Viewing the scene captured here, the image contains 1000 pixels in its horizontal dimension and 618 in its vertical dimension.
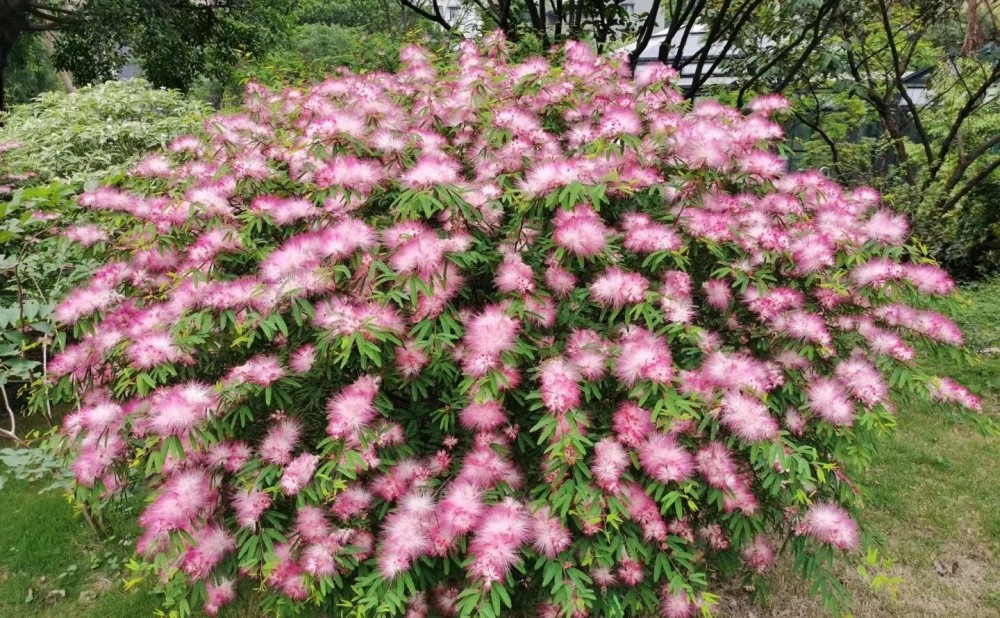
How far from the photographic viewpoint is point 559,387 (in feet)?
6.10

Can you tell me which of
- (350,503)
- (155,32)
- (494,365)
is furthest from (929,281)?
(155,32)

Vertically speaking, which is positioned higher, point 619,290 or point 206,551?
point 619,290

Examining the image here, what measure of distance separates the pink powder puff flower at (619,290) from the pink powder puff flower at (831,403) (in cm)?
70

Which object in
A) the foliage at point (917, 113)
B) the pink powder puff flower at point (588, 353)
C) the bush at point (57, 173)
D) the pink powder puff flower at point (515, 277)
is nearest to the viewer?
the pink powder puff flower at point (588, 353)

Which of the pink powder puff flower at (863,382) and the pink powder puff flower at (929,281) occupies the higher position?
the pink powder puff flower at (929,281)

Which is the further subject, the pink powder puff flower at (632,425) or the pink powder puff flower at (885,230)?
the pink powder puff flower at (885,230)

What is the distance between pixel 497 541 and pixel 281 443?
0.80 meters

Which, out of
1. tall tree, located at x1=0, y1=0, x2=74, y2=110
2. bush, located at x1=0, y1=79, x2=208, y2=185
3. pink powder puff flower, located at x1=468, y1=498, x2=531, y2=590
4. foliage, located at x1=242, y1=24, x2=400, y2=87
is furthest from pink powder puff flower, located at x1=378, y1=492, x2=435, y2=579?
tall tree, located at x1=0, y1=0, x2=74, y2=110

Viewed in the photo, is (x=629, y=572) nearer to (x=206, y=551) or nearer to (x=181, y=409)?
(x=206, y=551)

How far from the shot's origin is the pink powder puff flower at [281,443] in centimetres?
203

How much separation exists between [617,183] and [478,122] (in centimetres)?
78

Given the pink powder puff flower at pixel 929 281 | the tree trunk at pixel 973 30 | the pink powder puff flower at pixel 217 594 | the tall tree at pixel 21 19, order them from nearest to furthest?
the pink powder puff flower at pixel 217 594 → the pink powder puff flower at pixel 929 281 → the tree trunk at pixel 973 30 → the tall tree at pixel 21 19

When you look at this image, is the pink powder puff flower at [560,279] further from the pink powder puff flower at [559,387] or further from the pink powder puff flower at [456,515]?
the pink powder puff flower at [456,515]

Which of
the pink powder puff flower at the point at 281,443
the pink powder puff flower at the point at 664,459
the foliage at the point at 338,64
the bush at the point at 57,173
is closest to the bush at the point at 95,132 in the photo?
the bush at the point at 57,173
